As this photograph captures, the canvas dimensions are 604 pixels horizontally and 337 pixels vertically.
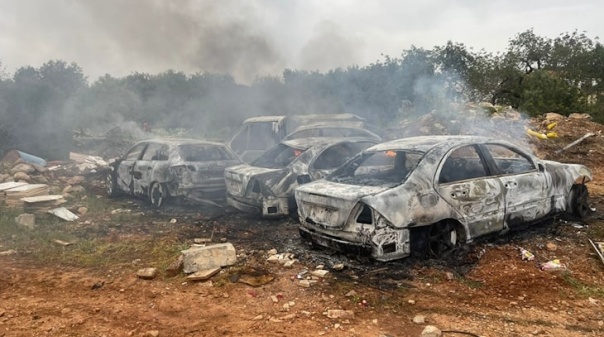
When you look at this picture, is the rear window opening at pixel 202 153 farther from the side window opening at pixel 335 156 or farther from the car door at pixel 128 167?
the side window opening at pixel 335 156

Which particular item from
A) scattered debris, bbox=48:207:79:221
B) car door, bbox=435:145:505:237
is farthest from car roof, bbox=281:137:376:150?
scattered debris, bbox=48:207:79:221

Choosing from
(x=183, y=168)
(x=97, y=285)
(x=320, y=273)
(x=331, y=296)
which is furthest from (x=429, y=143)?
(x=183, y=168)

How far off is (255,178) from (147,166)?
3.01 metres

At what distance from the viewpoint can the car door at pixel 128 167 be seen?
364 inches

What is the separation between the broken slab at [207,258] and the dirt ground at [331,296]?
0.10 metres

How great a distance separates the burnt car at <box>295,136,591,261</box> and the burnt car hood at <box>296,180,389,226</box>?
0.01 m

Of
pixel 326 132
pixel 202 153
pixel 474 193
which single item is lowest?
pixel 474 193

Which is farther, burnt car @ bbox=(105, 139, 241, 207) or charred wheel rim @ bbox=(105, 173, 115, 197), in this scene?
charred wheel rim @ bbox=(105, 173, 115, 197)

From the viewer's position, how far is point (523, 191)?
523cm

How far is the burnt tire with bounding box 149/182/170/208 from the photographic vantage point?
8.30 meters

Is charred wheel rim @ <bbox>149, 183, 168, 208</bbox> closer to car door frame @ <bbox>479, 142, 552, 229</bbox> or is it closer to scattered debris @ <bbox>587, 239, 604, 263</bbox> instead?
car door frame @ <bbox>479, 142, 552, 229</bbox>

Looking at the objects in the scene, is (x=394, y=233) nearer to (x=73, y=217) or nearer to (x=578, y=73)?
(x=73, y=217)

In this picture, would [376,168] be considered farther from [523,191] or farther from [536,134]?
[536,134]

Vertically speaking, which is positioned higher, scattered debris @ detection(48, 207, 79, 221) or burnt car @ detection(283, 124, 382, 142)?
burnt car @ detection(283, 124, 382, 142)
